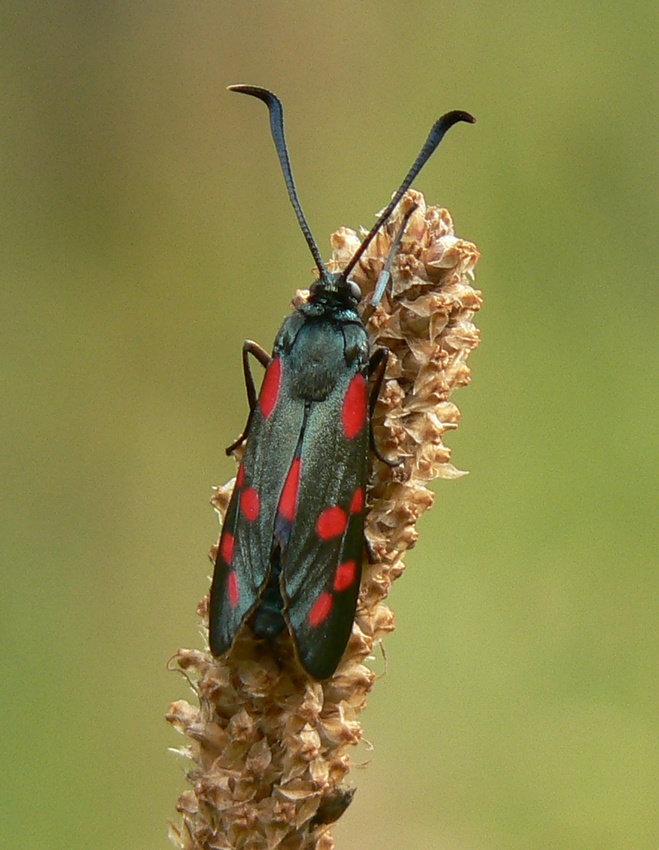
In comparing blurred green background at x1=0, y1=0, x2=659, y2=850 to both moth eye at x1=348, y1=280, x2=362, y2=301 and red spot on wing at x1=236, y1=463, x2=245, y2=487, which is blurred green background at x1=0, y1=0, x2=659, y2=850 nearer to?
red spot on wing at x1=236, y1=463, x2=245, y2=487

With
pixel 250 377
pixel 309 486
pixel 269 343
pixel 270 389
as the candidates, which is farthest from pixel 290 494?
pixel 269 343

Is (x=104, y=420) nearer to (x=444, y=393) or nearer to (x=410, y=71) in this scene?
(x=410, y=71)

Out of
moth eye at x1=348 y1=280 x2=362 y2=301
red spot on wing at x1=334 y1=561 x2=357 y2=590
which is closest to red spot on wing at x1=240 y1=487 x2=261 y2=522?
red spot on wing at x1=334 y1=561 x2=357 y2=590

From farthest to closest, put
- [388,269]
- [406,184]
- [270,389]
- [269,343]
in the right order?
[269,343]
[270,389]
[406,184]
[388,269]

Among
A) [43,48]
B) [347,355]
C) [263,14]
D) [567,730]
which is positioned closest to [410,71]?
[263,14]

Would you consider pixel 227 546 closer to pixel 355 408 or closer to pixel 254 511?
pixel 254 511

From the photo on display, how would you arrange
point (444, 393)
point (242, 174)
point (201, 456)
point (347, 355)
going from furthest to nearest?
point (242, 174), point (201, 456), point (347, 355), point (444, 393)
